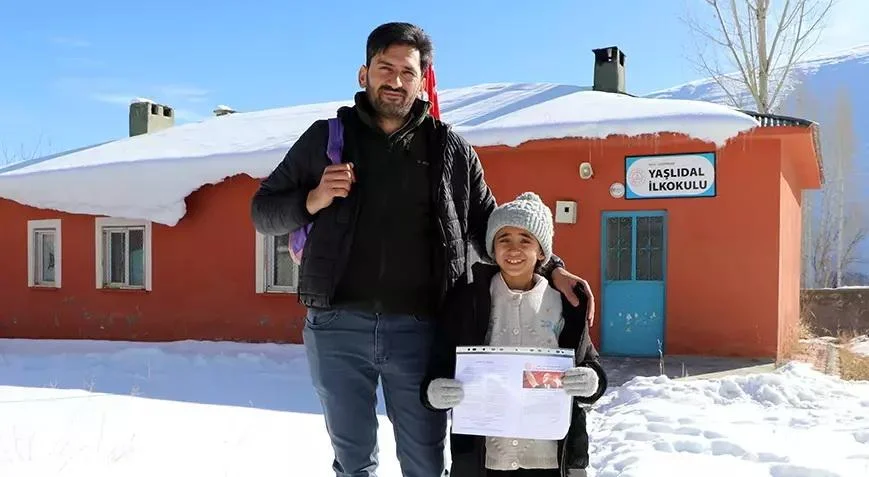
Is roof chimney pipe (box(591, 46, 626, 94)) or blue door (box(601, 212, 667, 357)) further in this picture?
roof chimney pipe (box(591, 46, 626, 94))

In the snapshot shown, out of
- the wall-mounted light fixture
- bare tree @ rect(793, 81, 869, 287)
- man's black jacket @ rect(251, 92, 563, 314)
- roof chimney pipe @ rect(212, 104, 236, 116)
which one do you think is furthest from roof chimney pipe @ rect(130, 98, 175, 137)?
bare tree @ rect(793, 81, 869, 287)

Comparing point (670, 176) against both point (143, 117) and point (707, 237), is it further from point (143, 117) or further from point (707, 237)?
point (143, 117)

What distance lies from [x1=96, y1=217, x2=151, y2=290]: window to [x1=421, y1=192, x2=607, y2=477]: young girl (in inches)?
323

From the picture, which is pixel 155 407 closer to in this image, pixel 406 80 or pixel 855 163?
pixel 406 80

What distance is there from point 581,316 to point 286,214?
37.4 inches

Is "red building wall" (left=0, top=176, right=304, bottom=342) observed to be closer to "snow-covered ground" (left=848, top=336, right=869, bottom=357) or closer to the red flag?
the red flag

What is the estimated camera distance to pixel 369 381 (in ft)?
6.98

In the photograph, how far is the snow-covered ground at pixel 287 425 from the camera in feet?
11.3

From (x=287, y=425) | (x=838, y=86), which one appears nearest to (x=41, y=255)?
(x=287, y=425)

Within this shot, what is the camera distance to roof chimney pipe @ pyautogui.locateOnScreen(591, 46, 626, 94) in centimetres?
931

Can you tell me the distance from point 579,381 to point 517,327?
0.27m

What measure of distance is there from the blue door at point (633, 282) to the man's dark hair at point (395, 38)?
561 cm

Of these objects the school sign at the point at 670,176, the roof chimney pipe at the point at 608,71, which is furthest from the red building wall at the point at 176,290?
the roof chimney pipe at the point at 608,71

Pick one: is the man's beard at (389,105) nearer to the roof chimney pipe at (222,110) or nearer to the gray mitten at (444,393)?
the gray mitten at (444,393)
